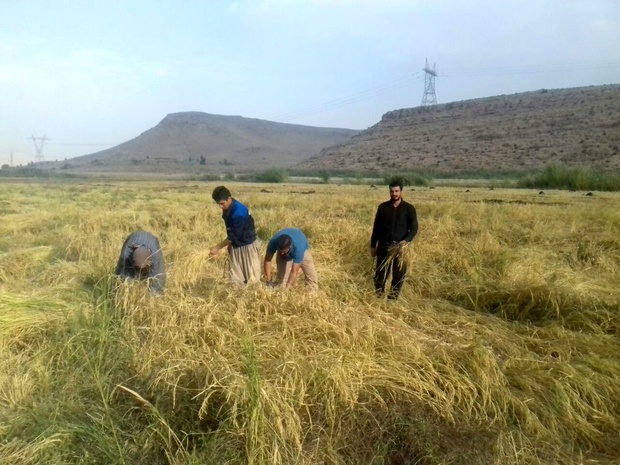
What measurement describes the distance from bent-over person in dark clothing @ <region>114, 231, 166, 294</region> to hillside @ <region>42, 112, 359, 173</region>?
8191cm

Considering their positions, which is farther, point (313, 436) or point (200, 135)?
point (200, 135)

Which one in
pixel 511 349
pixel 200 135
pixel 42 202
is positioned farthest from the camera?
pixel 200 135

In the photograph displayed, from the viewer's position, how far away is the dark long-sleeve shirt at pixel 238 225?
5.69 metres

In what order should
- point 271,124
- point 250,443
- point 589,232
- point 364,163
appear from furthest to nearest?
1. point 271,124
2. point 364,163
3. point 589,232
4. point 250,443

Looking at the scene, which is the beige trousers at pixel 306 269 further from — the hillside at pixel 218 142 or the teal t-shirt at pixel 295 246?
the hillside at pixel 218 142

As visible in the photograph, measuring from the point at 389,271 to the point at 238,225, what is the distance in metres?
1.75

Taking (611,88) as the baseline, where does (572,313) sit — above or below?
below

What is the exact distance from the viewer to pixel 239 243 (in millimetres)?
5750

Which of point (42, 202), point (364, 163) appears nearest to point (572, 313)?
point (42, 202)

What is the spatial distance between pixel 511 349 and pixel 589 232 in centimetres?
601

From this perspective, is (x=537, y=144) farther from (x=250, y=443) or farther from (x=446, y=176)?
(x=250, y=443)

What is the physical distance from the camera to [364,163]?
52.5 metres

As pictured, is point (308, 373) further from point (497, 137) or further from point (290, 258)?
point (497, 137)

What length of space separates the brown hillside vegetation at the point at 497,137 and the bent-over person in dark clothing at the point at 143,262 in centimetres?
3367
